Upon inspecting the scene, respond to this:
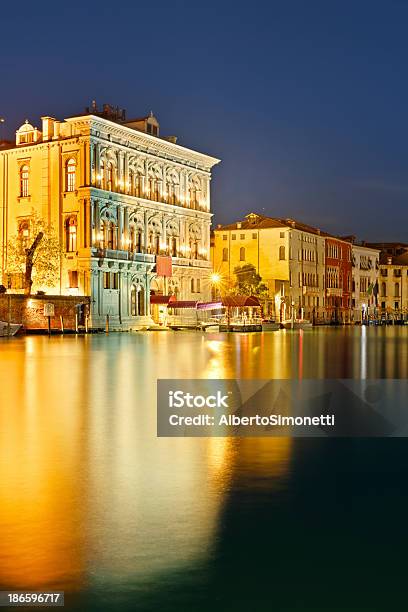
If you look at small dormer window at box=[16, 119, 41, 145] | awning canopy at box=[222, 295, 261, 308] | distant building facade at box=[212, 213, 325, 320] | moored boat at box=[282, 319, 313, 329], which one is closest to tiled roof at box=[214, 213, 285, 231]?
distant building facade at box=[212, 213, 325, 320]

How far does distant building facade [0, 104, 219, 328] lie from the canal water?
168ft

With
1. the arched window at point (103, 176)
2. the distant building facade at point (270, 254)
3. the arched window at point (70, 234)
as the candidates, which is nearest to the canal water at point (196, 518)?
the arched window at point (70, 234)

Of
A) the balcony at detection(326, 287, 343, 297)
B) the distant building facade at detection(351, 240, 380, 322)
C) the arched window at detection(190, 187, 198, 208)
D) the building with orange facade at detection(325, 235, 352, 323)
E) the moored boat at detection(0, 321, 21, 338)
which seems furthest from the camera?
the distant building facade at detection(351, 240, 380, 322)

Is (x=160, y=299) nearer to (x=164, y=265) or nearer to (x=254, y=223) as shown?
(x=164, y=265)

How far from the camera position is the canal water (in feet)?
17.0

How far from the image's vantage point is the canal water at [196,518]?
517cm

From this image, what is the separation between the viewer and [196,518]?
22.4 ft

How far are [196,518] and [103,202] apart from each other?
5899cm

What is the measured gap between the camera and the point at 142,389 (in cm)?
1752

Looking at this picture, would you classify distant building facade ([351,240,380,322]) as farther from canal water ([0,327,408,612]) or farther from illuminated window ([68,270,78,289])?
canal water ([0,327,408,612])

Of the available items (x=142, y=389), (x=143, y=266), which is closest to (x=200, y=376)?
(x=142, y=389)

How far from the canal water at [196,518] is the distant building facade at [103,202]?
51.1m

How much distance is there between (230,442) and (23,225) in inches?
2256

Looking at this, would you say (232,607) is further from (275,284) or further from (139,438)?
(275,284)
